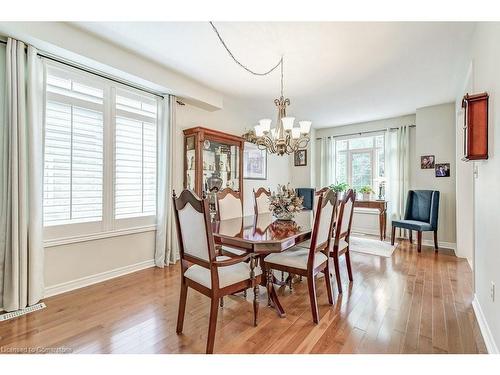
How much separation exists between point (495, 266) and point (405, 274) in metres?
1.60

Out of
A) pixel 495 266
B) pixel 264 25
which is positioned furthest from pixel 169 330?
pixel 264 25

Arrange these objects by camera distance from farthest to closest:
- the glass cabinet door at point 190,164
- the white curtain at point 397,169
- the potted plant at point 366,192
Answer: the potted plant at point 366,192 < the white curtain at point 397,169 < the glass cabinet door at point 190,164

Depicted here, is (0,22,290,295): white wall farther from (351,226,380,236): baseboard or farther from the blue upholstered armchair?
(351,226,380,236): baseboard

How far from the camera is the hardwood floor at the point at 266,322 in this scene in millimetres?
1686

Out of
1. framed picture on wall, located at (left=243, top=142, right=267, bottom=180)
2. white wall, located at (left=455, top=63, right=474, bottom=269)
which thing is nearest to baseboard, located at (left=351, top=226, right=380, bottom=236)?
white wall, located at (left=455, top=63, right=474, bottom=269)

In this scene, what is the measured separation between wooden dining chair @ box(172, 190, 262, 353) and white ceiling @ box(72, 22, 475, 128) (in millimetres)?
1718

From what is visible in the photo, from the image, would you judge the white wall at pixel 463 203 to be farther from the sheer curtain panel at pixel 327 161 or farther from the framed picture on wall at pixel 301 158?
the framed picture on wall at pixel 301 158

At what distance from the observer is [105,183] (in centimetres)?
286

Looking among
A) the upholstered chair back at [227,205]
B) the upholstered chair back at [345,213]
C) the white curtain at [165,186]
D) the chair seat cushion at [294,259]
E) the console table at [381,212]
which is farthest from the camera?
the console table at [381,212]

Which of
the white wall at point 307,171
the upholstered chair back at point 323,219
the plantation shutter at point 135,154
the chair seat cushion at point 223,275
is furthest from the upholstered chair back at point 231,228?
the white wall at point 307,171

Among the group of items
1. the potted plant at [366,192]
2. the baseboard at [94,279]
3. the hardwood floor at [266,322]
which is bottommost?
the hardwood floor at [266,322]

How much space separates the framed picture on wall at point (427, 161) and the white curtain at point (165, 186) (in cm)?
448

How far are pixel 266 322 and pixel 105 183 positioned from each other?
7.64 ft

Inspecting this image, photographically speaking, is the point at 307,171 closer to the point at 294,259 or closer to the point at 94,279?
the point at 294,259
